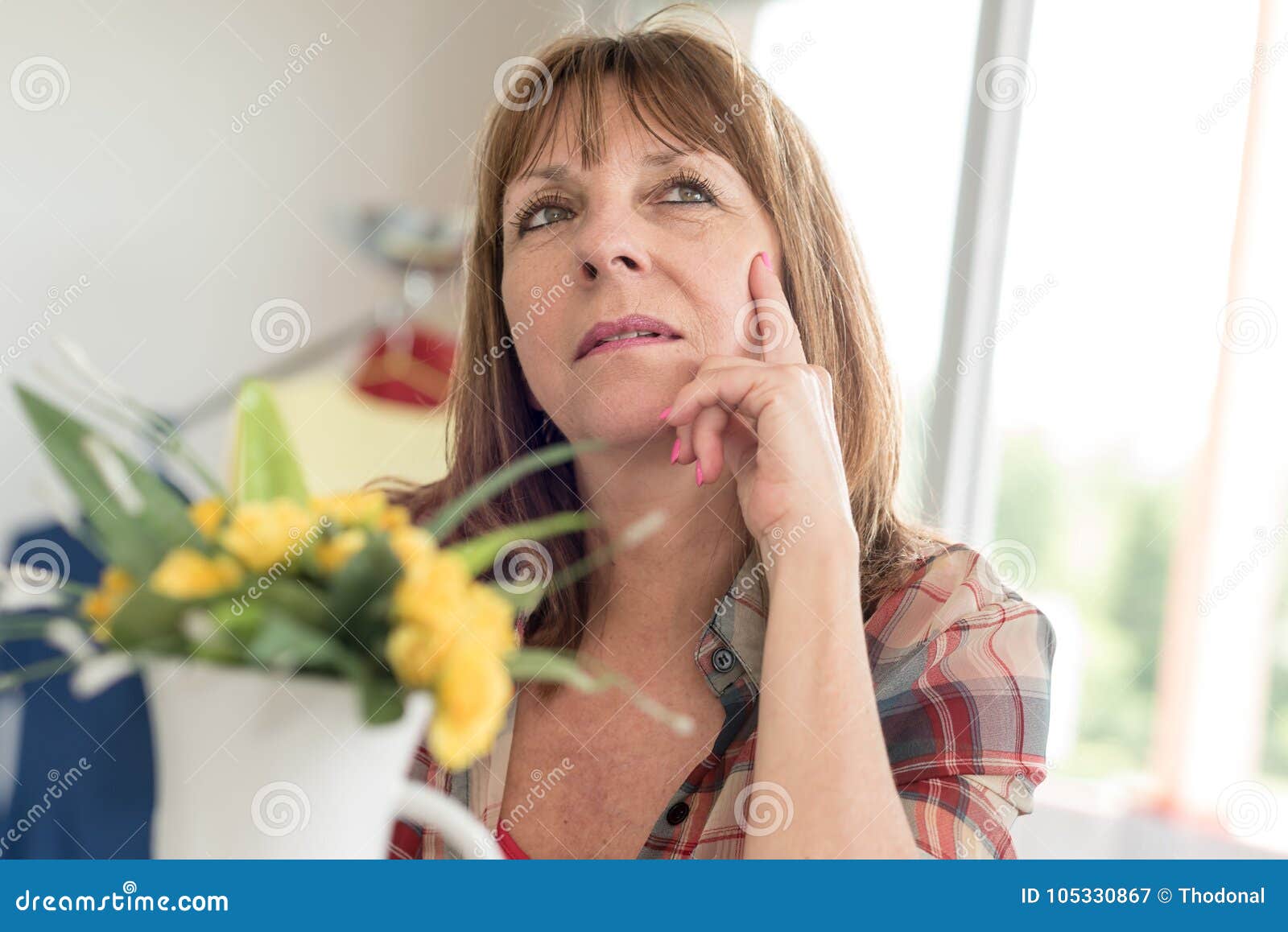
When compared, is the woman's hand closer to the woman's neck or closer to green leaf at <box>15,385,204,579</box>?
the woman's neck

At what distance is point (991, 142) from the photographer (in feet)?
8.25

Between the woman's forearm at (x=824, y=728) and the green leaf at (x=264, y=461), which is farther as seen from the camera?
the woman's forearm at (x=824, y=728)

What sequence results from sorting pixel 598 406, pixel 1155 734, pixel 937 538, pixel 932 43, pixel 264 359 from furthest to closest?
pixel 264 359 → pixel 932 43 → pixel 1155 734 → pixel 937 538 → pixel 598 406

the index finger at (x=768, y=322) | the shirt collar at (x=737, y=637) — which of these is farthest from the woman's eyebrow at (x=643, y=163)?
the shirt collar at (x=737, y=637)

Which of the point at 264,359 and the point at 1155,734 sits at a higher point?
the point at 264,359

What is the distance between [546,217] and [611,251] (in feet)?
0.58

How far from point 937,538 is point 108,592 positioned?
114 centimetres

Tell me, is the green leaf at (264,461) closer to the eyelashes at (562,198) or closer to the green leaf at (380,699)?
the green leaf at (380,699)

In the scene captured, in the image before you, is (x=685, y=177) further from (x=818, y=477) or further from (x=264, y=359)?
(x=264, y=359)

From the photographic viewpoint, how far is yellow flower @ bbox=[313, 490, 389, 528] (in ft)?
1.71

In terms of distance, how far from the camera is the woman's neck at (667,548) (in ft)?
4.31

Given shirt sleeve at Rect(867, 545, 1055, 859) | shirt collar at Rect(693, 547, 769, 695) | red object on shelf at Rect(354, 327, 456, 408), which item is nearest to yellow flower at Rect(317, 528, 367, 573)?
shirt sleeve at Rect(867, 545, 1055, 859)
